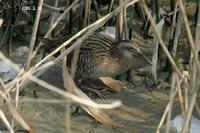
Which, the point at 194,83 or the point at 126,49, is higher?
the point at 194,83

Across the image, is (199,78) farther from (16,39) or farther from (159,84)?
(16,39)

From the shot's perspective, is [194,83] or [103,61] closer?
[194,83]

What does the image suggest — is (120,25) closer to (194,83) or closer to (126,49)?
(126,49)

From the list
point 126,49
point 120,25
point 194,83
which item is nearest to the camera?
point 194,83

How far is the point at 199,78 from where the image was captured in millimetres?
2361

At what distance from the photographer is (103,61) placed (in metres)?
4.21

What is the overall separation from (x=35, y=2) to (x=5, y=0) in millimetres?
237

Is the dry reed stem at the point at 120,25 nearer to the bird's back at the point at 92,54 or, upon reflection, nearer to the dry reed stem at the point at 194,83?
the bird's back at the point at 92,54

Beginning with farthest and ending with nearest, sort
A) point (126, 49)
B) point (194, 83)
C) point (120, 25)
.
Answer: point (126, 49), point (120, 25), point (194, 83)

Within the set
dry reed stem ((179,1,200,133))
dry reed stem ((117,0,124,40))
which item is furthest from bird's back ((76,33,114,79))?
dry reed stem ((179,1,200,133))

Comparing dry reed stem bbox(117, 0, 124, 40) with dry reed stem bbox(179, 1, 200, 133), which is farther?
dry reed stem bbox(117, 0, 124, 40)

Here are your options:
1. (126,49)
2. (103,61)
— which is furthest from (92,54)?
(126,49)

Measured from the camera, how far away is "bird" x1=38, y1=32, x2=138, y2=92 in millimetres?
4113

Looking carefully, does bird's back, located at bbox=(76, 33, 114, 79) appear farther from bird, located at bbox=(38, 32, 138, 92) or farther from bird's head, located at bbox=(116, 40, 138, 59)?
bird's head, located at bbox=(116, 40, 138, 59)
